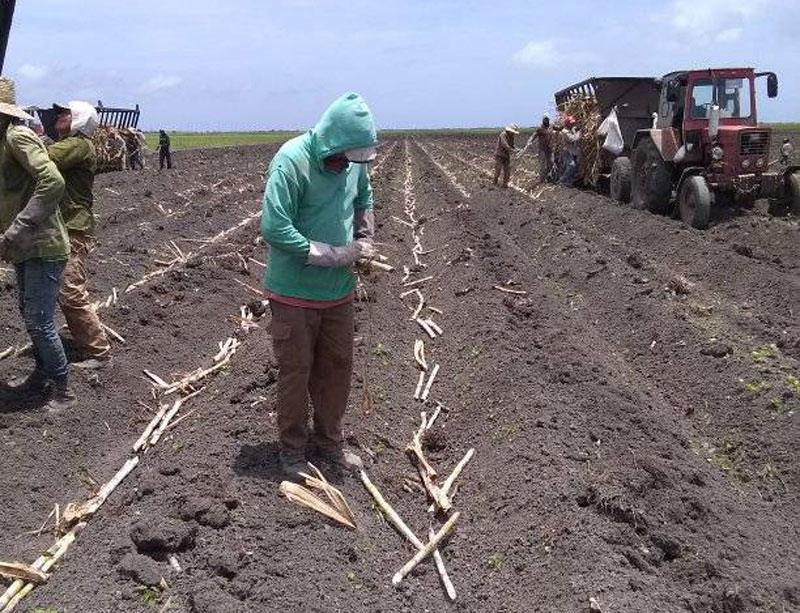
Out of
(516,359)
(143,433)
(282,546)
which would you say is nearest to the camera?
(282,546)

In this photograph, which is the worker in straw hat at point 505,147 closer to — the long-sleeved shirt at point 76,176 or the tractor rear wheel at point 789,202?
the tractor rear wheel at point 789,202

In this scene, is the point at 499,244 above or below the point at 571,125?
below

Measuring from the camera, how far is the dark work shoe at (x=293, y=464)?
14.3 ft

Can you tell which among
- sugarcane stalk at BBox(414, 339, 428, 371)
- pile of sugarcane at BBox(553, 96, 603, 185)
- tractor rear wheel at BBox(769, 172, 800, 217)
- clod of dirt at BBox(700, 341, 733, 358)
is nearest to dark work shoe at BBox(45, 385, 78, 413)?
sugarcane stalk at BBox(414, 339, 428, 371)

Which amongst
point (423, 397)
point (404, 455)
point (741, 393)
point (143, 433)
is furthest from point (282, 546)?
point (741, 393)

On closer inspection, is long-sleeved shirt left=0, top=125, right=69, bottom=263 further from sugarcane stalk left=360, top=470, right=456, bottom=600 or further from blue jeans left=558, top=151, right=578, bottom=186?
blue jeans left=558, top=151, right=578, bottom=186

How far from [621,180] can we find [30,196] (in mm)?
12832

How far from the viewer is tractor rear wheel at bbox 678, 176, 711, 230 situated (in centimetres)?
1232

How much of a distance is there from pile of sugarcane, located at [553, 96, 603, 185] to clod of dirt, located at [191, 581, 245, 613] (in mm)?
16740

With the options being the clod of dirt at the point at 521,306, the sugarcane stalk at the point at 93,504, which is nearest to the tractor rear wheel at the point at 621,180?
the clod of dirt at the point at 521,306

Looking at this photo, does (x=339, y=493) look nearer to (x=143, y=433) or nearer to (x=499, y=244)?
(x=143, y=433)

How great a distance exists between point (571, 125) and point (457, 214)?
267 inches

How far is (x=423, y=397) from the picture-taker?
6121mm

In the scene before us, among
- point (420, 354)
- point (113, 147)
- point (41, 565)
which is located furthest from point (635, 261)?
point (113, 147)
